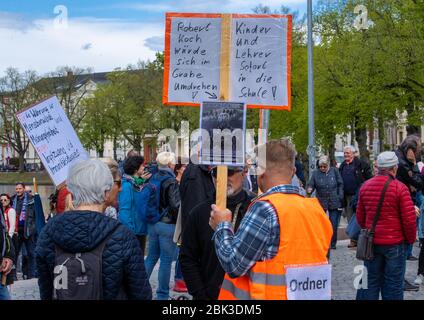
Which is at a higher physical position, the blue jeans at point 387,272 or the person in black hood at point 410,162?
the person in black hood at point 410,162

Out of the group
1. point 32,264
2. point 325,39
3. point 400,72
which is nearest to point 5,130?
point 325,39

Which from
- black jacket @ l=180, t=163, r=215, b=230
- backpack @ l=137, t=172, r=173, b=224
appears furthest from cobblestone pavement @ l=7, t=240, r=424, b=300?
black jacket @ l=180, t=163, r=215, b=230

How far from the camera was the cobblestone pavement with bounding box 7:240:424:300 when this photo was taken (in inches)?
396

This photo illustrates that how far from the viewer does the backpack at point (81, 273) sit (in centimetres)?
400

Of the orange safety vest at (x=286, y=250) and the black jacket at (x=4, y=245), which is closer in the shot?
the orange safety vest at (x=286, y=250)

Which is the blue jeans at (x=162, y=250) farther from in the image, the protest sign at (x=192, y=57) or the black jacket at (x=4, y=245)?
the protest sign at (x=192, y=57)

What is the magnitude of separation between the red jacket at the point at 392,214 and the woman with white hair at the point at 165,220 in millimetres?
2405

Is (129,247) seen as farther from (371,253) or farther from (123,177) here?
(123,177)

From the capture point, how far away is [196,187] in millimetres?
7406

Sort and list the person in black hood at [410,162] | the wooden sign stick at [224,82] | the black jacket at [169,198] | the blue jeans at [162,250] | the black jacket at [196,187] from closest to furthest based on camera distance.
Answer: the wooden sign stick at [224,82] < the black jacket at [196,187] < the blue jeans at [162,250] < the black jacket at [169,198] < the person in black hood at [410,162]

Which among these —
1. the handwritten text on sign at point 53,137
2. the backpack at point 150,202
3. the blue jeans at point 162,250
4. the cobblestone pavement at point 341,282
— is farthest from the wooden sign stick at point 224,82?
the cobblestone pavement at point 341,282

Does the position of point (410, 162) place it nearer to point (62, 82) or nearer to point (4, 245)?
point (4, 245)

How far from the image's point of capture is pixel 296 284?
4.03 meters

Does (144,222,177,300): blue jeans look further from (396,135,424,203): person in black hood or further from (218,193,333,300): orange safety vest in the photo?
(218,193,333,300): orange safety vest
